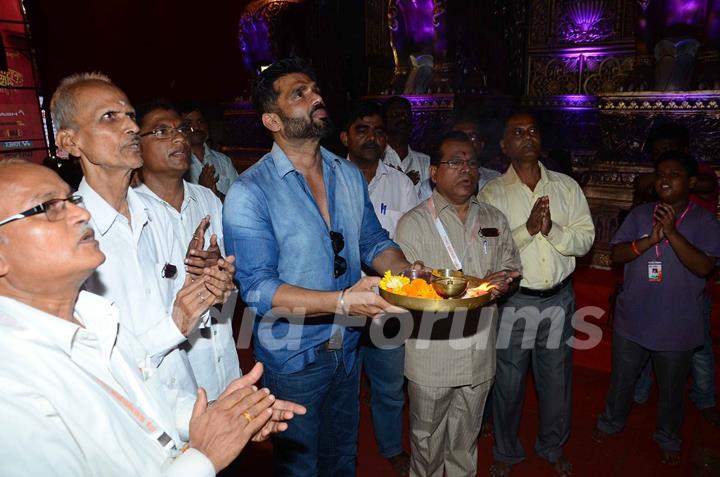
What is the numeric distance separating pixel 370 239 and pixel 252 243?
2.39 ft

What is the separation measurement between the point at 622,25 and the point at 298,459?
29.3 ft

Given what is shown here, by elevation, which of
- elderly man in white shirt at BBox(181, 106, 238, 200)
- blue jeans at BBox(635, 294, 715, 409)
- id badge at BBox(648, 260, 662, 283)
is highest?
elderly man in white shirt at BBox(181, 106, 238, 200)

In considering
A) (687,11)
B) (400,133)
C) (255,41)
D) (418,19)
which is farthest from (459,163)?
(255,41)

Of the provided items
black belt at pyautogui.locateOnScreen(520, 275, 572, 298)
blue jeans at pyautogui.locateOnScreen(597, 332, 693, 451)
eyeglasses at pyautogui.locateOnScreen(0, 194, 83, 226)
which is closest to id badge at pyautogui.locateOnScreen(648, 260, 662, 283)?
blue jeans at pyautogui.locateOnScreen(597, 332, 693, 451)

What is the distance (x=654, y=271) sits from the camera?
132 inches

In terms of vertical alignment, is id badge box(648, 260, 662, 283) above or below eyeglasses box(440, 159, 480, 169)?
below

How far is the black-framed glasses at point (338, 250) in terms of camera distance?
244 centimetres

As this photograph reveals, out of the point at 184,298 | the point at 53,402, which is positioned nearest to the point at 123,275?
the point at 184,298

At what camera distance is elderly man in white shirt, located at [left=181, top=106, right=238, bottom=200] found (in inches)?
190

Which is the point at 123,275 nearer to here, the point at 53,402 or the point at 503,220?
the point at 53,402

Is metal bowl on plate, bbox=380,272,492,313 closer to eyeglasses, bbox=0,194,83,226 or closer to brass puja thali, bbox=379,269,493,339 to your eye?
brass puja thali, bbox=379,269,493,339

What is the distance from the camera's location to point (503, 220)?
122 inches

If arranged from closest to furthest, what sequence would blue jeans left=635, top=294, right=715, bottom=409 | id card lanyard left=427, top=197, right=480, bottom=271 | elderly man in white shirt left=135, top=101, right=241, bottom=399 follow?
1. elderly man in white shirt left=135, top=101, right=241, bottom=399
2. id card lanyard left=427, top=197, right=480, bottom=271
3. blue jeans left=635, top=294, right=715, bottom=409

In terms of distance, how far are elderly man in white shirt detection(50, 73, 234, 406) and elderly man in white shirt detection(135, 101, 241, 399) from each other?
0.61 feet
